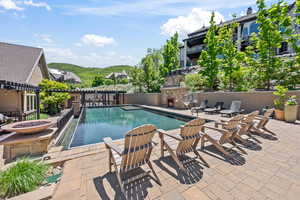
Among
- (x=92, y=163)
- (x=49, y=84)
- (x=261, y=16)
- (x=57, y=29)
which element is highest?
(x=57, y=29)

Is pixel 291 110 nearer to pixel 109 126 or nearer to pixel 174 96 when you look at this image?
pixel 174 96

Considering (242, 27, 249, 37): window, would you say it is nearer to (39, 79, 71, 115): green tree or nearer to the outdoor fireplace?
the outdoor fireplace

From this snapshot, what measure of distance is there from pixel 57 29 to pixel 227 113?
16787mm

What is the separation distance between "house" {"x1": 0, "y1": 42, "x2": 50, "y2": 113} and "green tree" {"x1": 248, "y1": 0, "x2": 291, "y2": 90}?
1786 centimetres

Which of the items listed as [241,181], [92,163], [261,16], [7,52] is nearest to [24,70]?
[7,52]

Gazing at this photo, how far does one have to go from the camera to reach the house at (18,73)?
32.7ft

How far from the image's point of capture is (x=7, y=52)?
40.4 ft

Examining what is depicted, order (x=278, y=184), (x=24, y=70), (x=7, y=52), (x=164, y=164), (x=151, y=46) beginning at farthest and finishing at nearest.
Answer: (x=151, y=46) → (x=7, y=52) → (x=24, y=70) → (x=164, y=164) → (x=278, y=184)

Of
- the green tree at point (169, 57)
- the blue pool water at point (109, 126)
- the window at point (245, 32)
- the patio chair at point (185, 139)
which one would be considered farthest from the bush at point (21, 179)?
the window at point (245, 32)

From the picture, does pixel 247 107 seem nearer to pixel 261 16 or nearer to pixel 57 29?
pixel 261 16

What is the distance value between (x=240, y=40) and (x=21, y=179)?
23.2 m

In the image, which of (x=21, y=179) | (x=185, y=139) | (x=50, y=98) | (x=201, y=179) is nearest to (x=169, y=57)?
(x=50, y=98)

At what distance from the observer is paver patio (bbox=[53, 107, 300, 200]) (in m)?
2.04

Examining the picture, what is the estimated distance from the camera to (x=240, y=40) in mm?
17719
